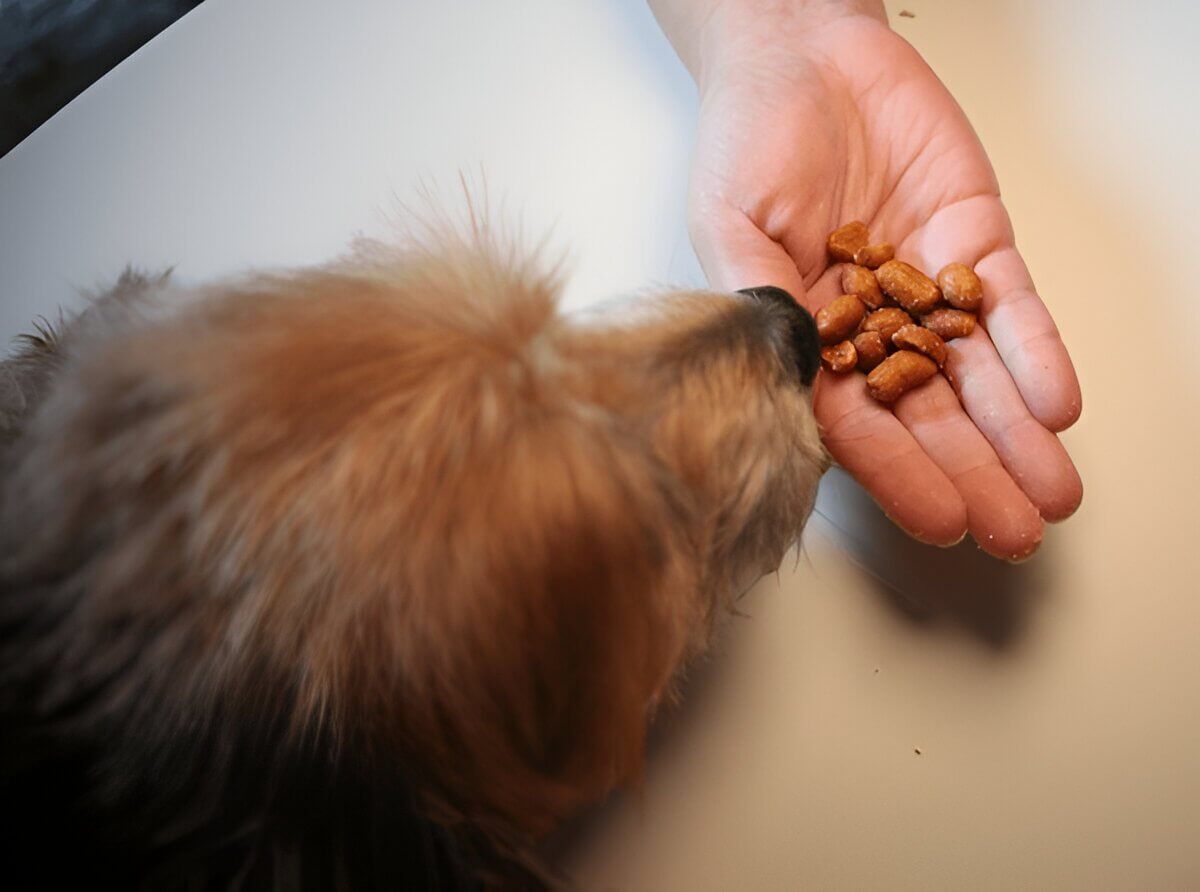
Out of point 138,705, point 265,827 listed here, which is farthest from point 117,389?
point 265,827

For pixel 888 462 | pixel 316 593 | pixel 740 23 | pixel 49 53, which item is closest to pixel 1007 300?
pixel 888 462

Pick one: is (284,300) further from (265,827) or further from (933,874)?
(933,874)

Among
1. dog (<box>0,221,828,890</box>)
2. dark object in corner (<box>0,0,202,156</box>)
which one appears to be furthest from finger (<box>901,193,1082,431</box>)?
dark object in corner (<box>0,0,202,156</box>)

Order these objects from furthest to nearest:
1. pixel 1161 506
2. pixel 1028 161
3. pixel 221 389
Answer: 1. pixel 1028 161
2. pixel 1161 506
3. pixel 221 389

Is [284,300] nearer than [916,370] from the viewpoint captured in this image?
Yes

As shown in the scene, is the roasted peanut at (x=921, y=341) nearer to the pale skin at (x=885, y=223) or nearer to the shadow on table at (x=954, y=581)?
the pale skin at (x=885, y=223)

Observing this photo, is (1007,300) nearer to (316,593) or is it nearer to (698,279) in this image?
(698,279)
